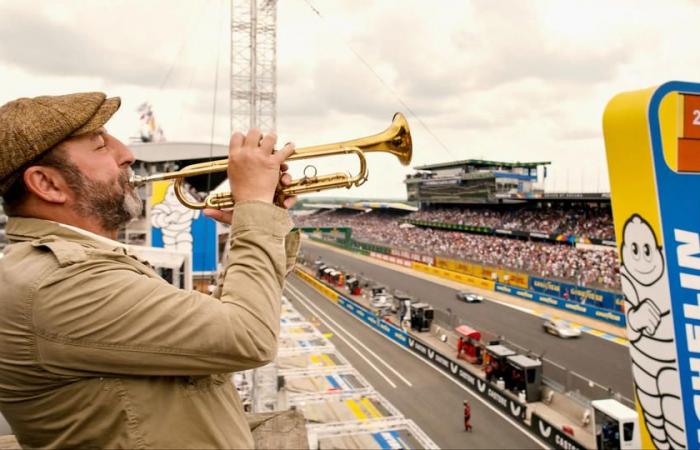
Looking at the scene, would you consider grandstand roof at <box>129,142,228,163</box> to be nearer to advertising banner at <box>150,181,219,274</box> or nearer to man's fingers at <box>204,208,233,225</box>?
advertising banner at <box>150,181,219,274</box>

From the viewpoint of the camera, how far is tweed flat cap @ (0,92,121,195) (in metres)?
1.46

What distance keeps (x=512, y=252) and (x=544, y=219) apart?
664cm

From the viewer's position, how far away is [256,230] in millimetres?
1600

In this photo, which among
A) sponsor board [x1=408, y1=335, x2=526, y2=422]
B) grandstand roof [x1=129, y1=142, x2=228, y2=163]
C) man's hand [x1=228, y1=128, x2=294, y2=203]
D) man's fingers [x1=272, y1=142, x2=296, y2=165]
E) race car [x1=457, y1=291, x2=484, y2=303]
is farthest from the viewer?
race car [x1=457, y1=291, x2=484, y2=303]

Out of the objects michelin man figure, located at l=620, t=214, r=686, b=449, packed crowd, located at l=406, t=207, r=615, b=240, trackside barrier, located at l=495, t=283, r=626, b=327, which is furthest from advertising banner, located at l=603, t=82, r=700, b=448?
packed crowd, located at l=406, t=207, r=615, b=240

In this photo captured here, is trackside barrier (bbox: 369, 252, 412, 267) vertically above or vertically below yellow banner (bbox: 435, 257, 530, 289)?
above

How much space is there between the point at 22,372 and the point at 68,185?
1.89 ft

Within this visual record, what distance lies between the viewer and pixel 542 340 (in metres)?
22.0

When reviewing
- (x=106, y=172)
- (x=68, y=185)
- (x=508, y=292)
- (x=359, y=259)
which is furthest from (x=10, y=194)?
(x=359, y=259)

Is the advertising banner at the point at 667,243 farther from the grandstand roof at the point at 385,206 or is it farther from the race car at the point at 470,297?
the grandstand roof at the point at 385,206

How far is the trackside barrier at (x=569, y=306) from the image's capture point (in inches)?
926

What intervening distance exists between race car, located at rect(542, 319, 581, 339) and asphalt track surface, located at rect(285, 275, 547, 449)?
7124mm

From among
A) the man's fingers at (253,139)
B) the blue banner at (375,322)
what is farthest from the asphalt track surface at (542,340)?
the man's fingers at (253,139)

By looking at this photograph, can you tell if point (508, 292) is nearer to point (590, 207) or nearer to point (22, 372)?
point (590, 207)
